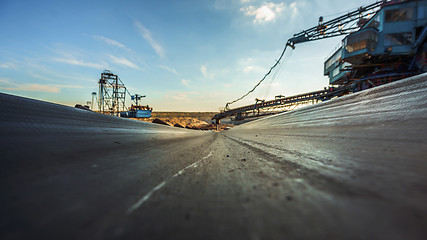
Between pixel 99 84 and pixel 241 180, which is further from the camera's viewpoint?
pixel 99 84

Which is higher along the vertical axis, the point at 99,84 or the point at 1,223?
the point at 99,84

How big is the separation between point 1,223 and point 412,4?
1962cm

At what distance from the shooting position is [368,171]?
1.31ft

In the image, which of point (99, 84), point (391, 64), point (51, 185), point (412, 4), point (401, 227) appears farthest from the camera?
point (99, 84)

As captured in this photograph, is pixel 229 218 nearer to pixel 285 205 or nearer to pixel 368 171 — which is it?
pixel 285 205

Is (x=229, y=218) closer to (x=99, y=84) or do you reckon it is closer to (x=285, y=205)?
(x=285, y=205)

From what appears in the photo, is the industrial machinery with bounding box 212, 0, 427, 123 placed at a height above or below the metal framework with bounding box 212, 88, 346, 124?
above

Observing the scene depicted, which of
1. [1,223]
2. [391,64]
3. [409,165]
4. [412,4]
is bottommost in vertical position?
[1,223]

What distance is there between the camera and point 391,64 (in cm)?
1142

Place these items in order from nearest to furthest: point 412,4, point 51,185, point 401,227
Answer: point 401,227 → point 51,185 → point 412,4

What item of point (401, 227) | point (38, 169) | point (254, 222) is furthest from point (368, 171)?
point (38, 169)

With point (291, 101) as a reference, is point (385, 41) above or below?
above

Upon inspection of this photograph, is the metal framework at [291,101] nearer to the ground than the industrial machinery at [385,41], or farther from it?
nearer to the ground

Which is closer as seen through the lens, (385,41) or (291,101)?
(385,41)
